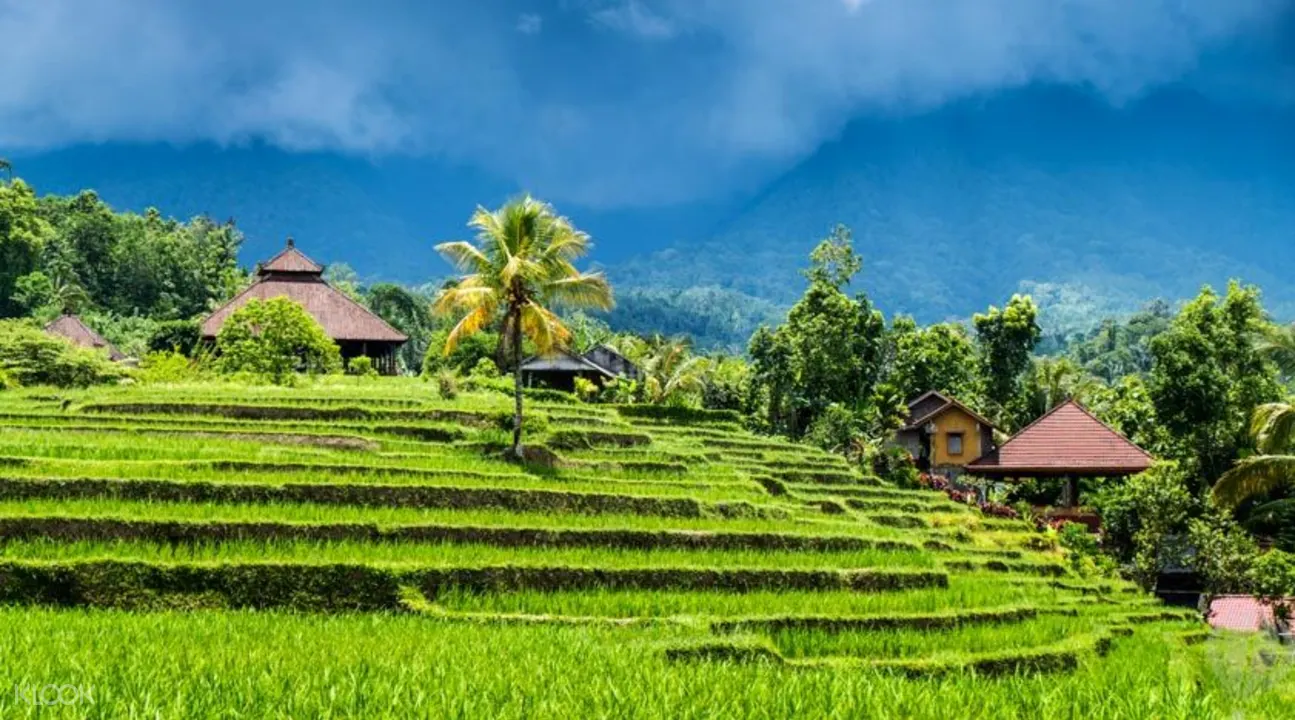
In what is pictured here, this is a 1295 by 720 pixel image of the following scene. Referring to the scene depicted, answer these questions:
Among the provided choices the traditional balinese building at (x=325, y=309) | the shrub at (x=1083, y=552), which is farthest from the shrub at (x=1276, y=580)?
the traditional balinese building at (x=325, y=309)

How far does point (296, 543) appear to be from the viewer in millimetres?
13758

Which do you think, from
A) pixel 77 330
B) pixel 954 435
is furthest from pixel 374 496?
pixel 77 330

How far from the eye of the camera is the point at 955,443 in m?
45.7

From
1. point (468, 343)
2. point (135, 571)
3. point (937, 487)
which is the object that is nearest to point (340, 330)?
point (468, 343)

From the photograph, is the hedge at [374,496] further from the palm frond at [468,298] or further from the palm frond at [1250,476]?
the palm frond at [1250,476]

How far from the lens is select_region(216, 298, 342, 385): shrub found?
3216 centimetres

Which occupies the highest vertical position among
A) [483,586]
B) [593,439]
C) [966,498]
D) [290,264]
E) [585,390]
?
[290,264]

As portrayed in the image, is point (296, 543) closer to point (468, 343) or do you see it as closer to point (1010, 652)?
point (1010, 652)

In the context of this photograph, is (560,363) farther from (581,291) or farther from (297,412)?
(581,291)

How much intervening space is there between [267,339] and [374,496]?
57.1 feet

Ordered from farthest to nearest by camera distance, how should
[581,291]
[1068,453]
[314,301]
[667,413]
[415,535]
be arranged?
[314,301], [667,413], [1068,453], [581,291], [415,535]

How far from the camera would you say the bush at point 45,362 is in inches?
1254

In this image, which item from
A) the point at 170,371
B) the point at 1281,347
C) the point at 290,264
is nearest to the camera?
the point at 170,371

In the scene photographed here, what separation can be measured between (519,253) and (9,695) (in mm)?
17826
